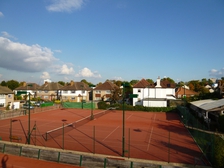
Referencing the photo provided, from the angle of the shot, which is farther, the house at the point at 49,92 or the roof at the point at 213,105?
the house at the point at 49,92

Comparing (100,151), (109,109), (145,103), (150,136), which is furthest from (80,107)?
(100,151)

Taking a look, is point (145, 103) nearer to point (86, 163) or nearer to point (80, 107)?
point (80, 107)

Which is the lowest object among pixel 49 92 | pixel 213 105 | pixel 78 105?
pixel 78 105

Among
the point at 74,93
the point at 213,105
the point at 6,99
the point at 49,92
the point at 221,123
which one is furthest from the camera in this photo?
the point at 49,92

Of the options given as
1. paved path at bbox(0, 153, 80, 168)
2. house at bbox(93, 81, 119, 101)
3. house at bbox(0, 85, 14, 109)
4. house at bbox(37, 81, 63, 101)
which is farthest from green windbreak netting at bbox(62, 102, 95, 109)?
paved path at bbox(0, 153, 80, 168)

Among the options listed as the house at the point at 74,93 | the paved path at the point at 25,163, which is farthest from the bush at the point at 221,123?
the house at the point at 74,93

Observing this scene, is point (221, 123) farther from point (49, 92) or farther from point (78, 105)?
point (49, 92)

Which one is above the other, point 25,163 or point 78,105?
point 78,105

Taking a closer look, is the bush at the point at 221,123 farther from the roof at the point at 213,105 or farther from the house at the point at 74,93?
the house at the point at 74,93

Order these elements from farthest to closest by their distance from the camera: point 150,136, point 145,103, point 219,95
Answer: point 145,103 → point 219,95 → point 150,136

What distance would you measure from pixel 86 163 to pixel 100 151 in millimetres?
3045

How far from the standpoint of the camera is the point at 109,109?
52.4 metres

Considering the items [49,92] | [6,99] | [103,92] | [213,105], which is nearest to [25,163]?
[213,105]

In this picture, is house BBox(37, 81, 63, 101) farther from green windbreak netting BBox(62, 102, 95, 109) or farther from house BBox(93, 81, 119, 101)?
green windbreak netting BBox(62, 102, 95, 109)
